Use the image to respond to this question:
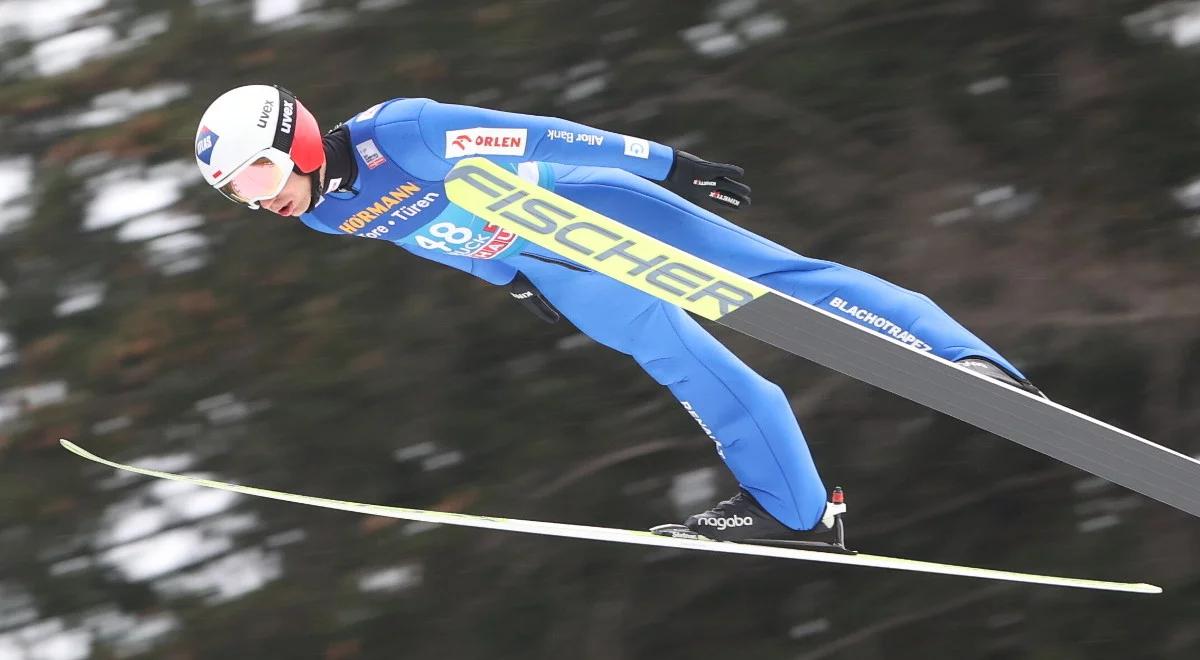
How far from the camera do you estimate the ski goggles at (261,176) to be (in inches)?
109

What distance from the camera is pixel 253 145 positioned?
277cm

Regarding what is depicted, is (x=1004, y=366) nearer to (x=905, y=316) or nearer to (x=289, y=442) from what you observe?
(x=905, y=316)

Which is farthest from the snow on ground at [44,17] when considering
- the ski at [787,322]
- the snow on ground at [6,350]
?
the ski at [787,322]

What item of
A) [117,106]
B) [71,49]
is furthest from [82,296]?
[71,49]

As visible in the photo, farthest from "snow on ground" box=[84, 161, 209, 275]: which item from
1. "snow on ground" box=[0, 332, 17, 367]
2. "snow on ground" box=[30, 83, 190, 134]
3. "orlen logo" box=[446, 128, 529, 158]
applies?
"orlen logo" box=[446, 128, 529, 158]

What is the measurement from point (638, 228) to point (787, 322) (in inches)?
17.8

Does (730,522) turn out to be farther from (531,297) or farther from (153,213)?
(153,213)

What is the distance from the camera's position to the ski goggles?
9.09 ft

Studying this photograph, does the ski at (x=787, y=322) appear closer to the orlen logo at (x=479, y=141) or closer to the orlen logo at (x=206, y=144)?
the orlen logo at (x=479, y=141)

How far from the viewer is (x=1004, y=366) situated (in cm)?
288

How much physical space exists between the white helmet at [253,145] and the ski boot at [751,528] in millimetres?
1147

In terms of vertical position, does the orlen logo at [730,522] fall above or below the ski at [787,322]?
below

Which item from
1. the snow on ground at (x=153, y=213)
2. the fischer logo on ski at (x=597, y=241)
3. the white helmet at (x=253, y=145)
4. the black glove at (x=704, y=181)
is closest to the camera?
the fischer logo on ski at (x=597, y=241)

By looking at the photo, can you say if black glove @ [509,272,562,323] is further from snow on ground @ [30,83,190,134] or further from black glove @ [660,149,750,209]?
snow on ground @ [30,83,190,134]
